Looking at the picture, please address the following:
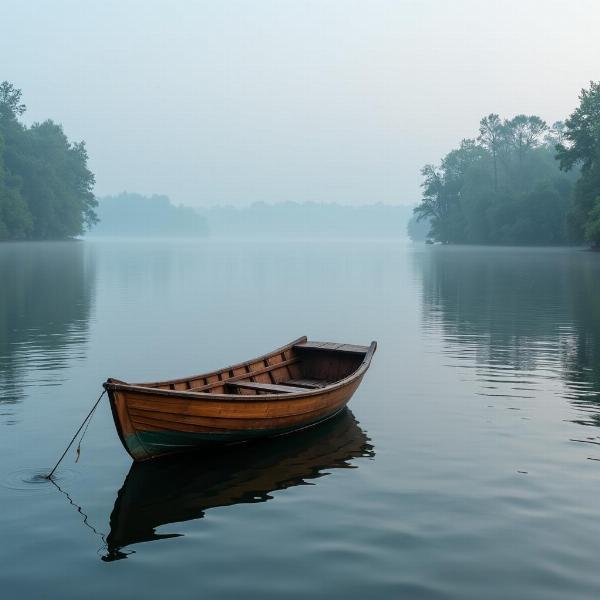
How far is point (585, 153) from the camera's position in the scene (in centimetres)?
9600

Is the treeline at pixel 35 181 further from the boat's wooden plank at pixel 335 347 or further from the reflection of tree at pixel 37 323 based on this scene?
the boat's wooden plank at pixel 335 347

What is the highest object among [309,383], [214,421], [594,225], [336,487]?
[594,225]

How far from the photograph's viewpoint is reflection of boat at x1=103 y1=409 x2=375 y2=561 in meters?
10.4

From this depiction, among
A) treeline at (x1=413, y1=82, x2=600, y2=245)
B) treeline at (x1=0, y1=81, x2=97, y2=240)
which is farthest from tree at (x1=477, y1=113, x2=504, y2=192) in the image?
treeline at (x1=0, y1=81, x2=97, y2=240)

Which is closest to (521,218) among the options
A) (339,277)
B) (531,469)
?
(339,277)

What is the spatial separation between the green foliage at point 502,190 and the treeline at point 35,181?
7108cm

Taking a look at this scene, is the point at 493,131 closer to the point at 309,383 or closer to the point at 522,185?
the point at 522,185

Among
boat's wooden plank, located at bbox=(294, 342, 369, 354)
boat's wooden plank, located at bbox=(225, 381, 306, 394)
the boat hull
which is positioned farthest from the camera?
boat's wooden plank, located at bbox=(294, 342, 369, 354)

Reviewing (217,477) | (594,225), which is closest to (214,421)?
(217,477)

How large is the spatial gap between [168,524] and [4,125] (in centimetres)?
13488

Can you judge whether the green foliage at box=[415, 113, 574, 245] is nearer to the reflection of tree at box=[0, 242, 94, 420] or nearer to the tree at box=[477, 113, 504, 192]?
the tree at box=[477, 113, 504, 192]

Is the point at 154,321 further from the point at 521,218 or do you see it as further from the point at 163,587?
the point at 521,218

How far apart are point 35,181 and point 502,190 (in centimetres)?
7969

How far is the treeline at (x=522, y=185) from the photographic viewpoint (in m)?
94.8
